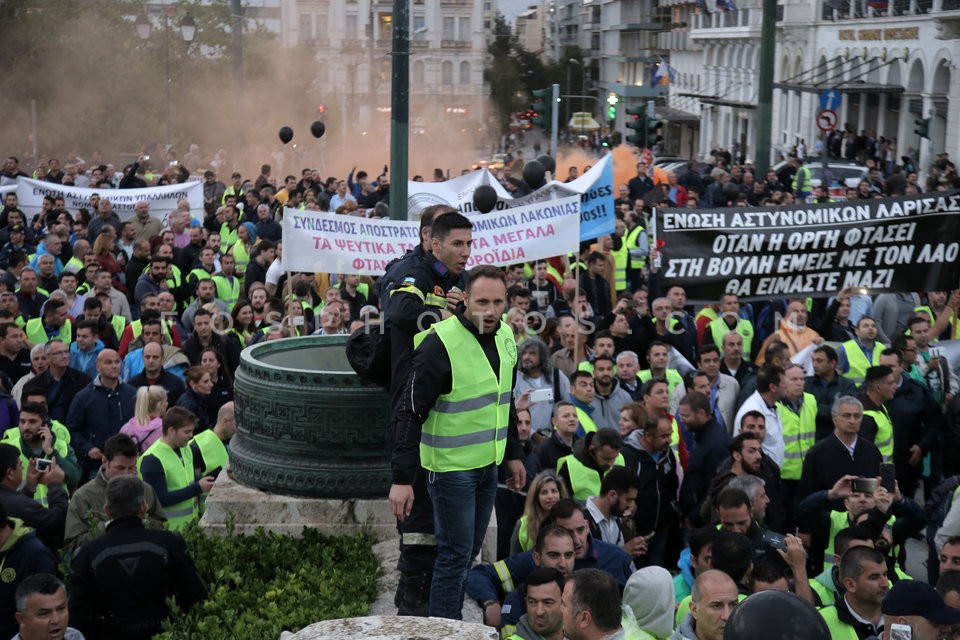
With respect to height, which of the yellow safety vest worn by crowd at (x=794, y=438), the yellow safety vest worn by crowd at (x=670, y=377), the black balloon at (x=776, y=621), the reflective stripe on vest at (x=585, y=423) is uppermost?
the black balloon at (x=776, y=621)

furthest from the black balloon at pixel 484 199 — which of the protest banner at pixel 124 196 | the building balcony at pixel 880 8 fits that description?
the building balcony at pixel 880 8

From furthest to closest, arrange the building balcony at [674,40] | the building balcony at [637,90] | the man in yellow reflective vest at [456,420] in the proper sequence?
the building balcony at [637,90] < the building balcony at [674,40] < the man in yellow reflective vest at [456,420]

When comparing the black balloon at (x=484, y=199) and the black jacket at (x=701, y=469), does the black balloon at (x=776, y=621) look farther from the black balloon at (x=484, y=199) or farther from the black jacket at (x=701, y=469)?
the black balloon at (x=484, y=199)

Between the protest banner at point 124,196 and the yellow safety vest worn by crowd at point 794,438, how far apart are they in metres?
10.6

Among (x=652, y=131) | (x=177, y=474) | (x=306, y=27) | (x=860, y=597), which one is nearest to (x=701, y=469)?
(x=860, y=597)

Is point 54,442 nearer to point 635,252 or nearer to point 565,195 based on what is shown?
point 565,195

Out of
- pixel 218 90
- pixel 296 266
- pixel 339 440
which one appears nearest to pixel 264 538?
pixel 339 440

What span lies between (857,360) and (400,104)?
4.27m

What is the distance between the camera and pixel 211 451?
8.62 meters

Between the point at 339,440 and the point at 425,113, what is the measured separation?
298 feet

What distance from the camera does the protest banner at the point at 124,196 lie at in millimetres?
19125

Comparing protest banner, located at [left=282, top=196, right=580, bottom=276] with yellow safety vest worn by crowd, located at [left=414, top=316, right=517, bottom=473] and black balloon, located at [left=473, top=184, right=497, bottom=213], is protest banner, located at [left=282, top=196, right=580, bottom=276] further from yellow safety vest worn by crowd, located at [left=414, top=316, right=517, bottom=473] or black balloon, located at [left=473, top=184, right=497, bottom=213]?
yellow safety vest worn by crowd, located at [left=414, top=316, right=517, bottom=473]

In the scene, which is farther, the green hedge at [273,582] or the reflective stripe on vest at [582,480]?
the reflective stripe on vest at [582,480]

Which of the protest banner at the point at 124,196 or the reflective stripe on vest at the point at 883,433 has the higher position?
the protest banner at the point at 124,196
